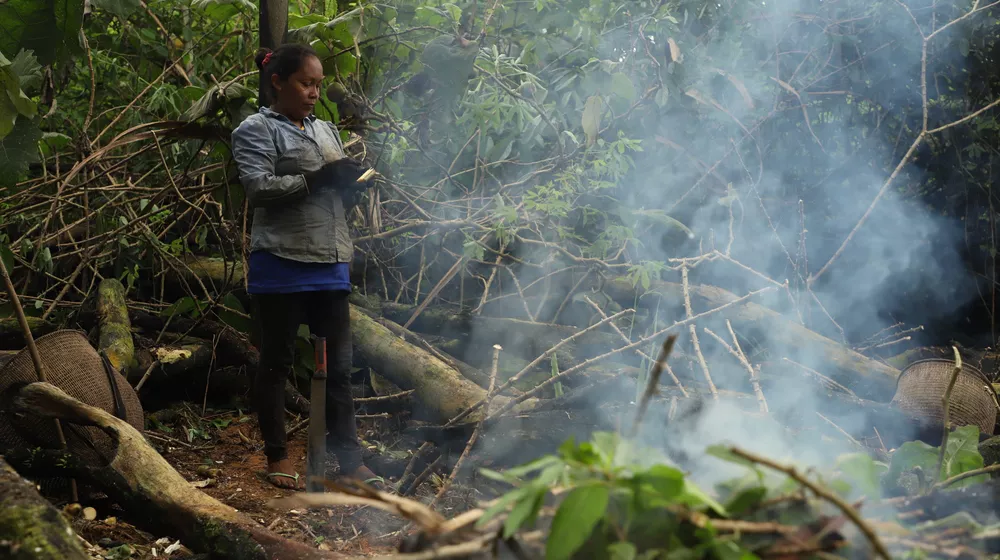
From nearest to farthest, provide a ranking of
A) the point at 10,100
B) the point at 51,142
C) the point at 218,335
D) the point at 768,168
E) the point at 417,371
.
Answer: the point at 10,100 → the point at 417,371 → the point at 51,142 → the point at 218,335 → the point at 768,168

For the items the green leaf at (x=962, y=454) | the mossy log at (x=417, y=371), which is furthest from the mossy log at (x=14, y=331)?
the green leaf at (x=962, y=454)

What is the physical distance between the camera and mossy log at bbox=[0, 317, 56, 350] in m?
4.70

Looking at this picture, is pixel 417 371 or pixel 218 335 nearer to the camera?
pixel 417 371

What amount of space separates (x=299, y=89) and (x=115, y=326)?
208 centimetres

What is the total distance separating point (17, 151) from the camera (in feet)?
11.9

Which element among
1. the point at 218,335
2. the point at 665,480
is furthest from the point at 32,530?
the point at 218,335

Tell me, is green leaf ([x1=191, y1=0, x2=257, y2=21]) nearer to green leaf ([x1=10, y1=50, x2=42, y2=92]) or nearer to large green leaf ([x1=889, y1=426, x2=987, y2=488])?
green leaf ([x1=10, y1=50, x2=42, y2=92])

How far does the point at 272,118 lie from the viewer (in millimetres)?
3576

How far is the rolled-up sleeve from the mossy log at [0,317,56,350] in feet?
7.11

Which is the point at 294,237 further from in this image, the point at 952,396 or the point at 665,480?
the point at 952,396

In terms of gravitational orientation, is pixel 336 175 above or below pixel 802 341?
above

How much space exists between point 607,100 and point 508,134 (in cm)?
71

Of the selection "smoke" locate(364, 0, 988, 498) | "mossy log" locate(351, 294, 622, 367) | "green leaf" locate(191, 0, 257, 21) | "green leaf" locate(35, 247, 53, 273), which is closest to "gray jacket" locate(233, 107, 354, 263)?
"green leaf" locate(191, 0, 257, 21)

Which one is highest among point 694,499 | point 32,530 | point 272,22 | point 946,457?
point 272,22
